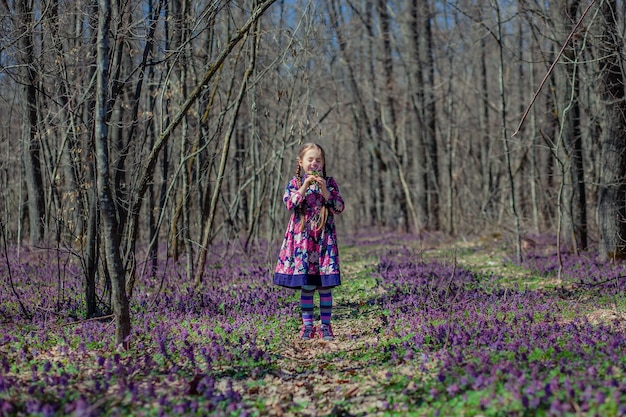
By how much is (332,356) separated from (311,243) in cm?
130

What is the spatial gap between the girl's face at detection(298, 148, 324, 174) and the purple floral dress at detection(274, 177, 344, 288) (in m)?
0.22

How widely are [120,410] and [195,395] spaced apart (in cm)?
64

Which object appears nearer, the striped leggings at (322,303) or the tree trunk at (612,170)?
the striped leggings at (322,303)

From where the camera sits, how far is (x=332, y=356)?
19.5 ft

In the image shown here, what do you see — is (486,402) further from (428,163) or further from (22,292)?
(428,163)

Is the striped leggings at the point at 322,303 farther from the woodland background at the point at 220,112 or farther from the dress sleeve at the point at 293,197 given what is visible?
the woodland background at the point at 220,112

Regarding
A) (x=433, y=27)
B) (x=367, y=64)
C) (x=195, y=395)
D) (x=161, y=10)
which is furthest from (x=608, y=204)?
(x=367, y=64)

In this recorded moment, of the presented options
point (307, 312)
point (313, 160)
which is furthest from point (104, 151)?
point (307, 312)

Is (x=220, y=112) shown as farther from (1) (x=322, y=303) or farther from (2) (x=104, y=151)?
A: (2) (x=104, y=151)

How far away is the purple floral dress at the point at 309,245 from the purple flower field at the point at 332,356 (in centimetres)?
67

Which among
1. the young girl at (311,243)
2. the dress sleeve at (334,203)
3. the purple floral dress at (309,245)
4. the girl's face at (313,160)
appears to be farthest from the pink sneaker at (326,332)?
the girl's face at (313,160)

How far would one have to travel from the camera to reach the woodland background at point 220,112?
723 cm

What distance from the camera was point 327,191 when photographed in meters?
6.55

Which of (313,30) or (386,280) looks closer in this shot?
(386,280)
